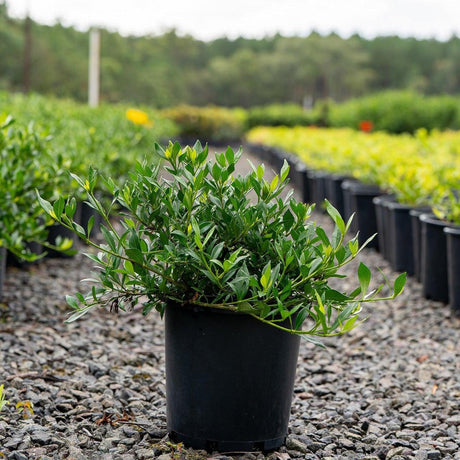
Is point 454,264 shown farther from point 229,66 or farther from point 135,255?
point 229,66

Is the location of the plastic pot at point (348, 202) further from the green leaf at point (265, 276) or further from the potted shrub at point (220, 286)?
the green leaf at point (265, 276)

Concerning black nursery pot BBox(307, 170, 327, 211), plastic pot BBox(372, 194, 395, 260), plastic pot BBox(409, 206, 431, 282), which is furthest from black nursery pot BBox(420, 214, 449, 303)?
black nursery pot BBox(307, 170, 327, 211)

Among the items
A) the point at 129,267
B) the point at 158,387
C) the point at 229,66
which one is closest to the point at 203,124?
the point at 158,387

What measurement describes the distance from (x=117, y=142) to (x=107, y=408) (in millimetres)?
4905

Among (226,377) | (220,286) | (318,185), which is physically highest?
(318,185)

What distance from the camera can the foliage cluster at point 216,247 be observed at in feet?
7.18

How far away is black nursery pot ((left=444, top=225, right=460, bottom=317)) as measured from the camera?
4.25 m

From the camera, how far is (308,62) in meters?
70.1

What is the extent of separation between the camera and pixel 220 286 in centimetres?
216

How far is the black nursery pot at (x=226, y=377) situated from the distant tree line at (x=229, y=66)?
152ft

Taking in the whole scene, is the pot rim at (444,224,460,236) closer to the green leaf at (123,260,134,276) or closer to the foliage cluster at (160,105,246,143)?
the green leaf at (123,260,134,276)

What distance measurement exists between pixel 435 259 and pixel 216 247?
2856mm

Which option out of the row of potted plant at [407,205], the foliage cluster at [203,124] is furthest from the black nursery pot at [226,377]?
the foliage cluster at [203,124]

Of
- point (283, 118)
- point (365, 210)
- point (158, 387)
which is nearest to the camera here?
point (158, 387)
